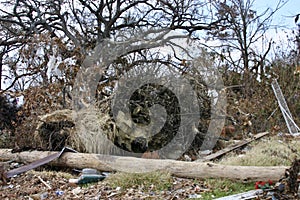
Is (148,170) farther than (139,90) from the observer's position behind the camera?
No

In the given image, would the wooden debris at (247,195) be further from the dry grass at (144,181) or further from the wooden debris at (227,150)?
the wooden debris at (227,150)

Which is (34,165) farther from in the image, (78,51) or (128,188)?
(78,51)

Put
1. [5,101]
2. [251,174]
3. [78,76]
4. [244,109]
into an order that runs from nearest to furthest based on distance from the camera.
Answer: [251,174]
[78,76]
[244,109]
[5,101]

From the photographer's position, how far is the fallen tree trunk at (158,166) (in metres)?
3.09

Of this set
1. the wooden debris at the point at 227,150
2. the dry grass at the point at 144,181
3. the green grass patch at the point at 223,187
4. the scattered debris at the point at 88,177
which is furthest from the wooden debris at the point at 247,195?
the scattered debris at the point at 88,177

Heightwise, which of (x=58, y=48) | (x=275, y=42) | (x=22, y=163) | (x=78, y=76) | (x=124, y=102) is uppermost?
(x=275, y=42)

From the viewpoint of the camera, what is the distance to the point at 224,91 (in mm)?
5578

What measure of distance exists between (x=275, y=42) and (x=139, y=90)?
4.79m

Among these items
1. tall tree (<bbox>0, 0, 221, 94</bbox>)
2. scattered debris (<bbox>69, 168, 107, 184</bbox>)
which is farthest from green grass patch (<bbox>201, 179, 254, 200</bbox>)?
tall tree (<bbox>0, 0, 221, 94</bbox>)

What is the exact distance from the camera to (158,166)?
363 centimetres

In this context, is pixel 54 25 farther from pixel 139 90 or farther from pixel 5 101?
pixel 139 90

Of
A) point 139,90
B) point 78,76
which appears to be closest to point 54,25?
point 78,76

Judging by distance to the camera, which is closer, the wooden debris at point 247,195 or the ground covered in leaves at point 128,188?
the wooden debris at point 247,195

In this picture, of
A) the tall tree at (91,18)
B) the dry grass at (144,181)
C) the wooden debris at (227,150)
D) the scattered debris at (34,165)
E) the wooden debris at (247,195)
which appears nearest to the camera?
the wooden debris at (247,195)
